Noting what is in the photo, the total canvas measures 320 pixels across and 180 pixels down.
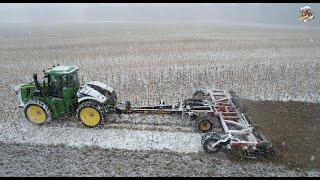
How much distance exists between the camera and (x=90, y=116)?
1252 centimetres

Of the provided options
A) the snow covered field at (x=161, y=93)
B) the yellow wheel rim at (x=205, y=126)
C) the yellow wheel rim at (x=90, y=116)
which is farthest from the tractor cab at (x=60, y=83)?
the yellow wheel rim at (x=205, y=126)

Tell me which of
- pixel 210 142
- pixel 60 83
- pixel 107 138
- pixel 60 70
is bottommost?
pixel 107 138

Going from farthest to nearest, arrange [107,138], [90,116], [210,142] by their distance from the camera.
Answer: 1. [90,116]
2. [107,138]
3. [210,142]

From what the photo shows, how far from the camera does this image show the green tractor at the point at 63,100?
12492 mm

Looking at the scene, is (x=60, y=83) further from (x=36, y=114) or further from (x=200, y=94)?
(x=200, y=94)

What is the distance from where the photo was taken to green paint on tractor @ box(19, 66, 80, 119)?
41.6 feet

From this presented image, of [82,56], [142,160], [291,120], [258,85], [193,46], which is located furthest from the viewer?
[193,46]

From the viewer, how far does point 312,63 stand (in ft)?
74.1

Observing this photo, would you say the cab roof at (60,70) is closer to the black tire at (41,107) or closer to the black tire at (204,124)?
the black tire at (41,107)

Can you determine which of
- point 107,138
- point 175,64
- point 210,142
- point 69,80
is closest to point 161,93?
point 69,80

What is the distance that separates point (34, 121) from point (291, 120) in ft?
30.3

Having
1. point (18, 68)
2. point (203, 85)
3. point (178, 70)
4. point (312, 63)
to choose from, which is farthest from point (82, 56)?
point (312, 63)

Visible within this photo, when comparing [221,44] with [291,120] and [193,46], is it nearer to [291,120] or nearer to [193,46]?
[193,46]

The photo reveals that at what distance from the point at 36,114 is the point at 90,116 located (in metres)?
1.99
